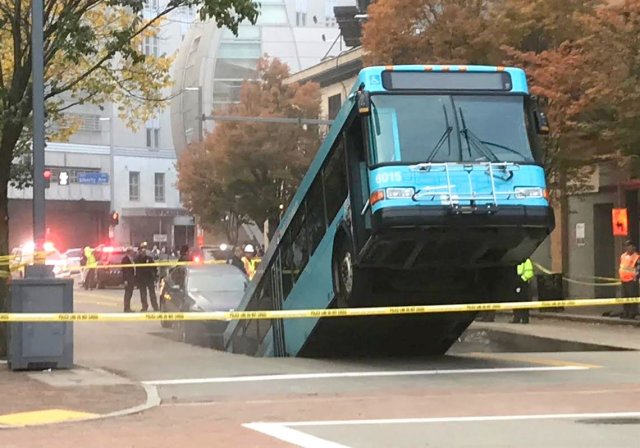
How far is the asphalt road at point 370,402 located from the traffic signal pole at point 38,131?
236cm

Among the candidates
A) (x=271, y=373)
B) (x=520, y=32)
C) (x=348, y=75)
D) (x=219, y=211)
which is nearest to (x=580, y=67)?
(x=520, y=32)

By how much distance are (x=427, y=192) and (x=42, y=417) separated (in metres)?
5.34

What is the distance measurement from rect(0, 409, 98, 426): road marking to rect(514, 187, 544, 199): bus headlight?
19.5 feet

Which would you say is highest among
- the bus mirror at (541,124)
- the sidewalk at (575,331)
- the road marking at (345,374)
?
the bus mirror at (541,124)

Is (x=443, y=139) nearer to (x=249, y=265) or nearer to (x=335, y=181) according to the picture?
(x=335, y=181)

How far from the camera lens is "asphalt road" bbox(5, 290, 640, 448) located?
8.65 meters

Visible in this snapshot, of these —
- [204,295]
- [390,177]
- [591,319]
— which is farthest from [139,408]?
[591,319]

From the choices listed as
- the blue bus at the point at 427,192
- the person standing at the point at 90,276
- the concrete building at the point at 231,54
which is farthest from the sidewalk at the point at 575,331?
the concrete building at the point at 231,54

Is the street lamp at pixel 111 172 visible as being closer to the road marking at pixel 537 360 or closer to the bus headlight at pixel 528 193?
the road marking at pixel 537 360

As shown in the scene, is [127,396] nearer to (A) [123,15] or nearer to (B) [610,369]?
(B) [610,369]

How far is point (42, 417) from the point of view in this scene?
9.77 meters

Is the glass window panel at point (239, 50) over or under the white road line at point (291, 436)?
over

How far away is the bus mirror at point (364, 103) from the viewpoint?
12336 mm

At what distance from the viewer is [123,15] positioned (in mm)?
21812
